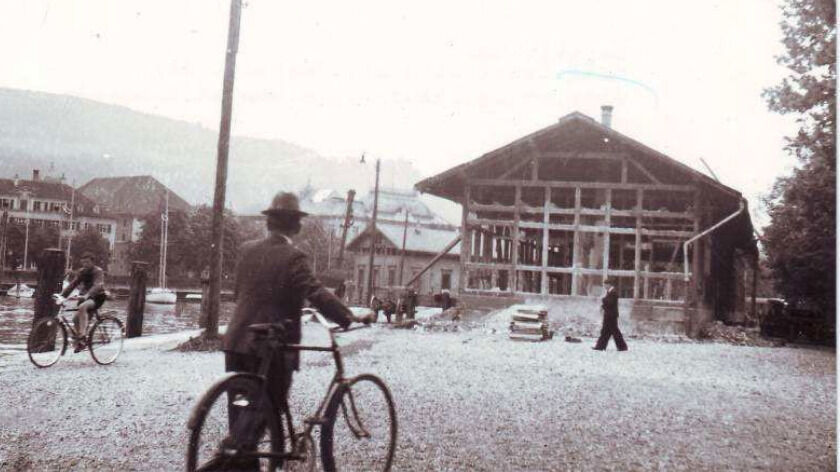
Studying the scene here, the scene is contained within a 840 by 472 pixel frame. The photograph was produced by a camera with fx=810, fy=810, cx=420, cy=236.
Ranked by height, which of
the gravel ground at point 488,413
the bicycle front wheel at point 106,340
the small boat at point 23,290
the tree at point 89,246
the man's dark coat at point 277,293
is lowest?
the gravel ground at point 488,413

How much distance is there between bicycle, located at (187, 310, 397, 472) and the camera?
369 cm

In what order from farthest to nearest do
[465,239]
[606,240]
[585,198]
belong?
[585,198], [465,239], [606,240]

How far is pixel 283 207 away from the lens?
427cm

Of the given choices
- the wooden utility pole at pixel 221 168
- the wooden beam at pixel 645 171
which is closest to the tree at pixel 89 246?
the wooden utility pole at pixel 221 168

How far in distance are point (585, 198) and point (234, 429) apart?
18638 millimetres

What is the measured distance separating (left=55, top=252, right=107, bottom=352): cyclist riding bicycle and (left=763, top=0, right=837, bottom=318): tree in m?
7.90

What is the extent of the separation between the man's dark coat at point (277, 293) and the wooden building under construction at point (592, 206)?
47.1ft

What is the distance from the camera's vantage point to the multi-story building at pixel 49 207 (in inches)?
253

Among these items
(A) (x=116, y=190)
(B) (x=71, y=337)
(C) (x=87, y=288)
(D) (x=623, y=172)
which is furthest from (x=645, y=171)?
(B) (x=71, y=337)

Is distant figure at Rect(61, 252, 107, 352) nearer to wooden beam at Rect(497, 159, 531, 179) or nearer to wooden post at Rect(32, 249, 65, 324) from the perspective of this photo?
wooden post at Rect(32, 249, 65, 324)

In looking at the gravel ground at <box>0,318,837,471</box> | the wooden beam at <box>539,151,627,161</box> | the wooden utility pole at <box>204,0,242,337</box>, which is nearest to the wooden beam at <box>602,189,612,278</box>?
the wooden beam at <box>539,151,627,161</box>

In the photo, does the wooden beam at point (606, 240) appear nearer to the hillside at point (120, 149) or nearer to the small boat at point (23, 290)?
the hillside at point (120, 149)

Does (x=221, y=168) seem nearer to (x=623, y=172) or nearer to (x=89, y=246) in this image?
(x=89, y=246)

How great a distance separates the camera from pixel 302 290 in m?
4.22
